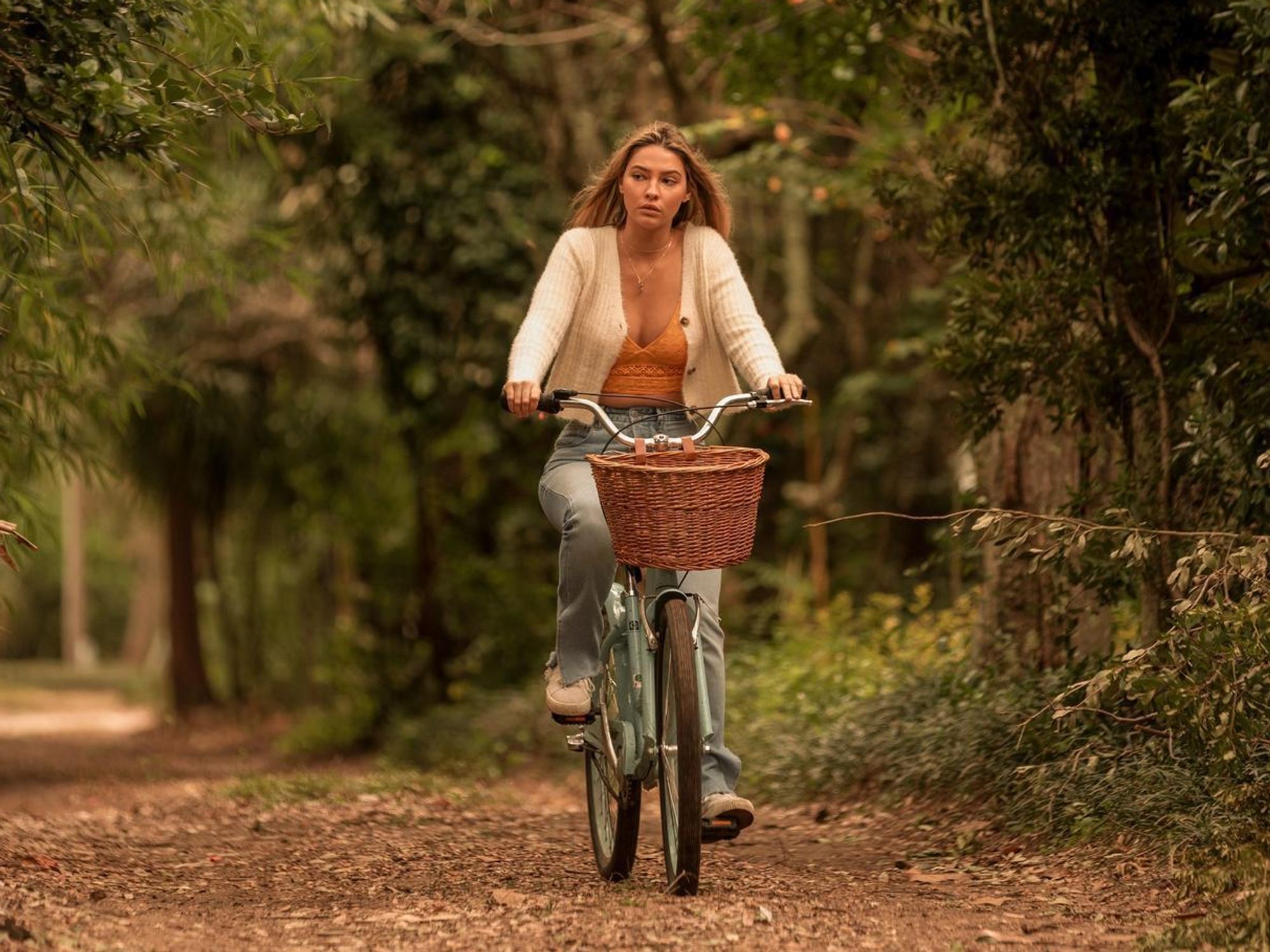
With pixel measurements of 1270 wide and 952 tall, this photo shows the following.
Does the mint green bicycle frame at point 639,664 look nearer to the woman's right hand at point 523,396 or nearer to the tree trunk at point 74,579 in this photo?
the woman's right hand at point 523,396

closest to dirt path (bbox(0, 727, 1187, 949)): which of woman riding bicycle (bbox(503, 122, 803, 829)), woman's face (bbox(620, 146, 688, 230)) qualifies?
woman riding bicycle (bbox(503, 122, 803, 829))

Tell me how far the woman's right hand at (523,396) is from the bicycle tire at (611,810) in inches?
37.7

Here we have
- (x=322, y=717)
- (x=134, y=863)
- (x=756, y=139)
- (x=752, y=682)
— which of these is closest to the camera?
(x=134, y=863)

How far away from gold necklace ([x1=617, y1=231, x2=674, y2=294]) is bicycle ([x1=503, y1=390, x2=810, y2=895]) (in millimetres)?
472

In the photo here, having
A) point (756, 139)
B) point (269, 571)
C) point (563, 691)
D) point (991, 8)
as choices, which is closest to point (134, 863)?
point (563, 691)

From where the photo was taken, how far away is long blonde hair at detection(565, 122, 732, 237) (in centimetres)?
537

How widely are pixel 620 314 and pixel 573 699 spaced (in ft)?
4.08

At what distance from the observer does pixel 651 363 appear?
211 inches

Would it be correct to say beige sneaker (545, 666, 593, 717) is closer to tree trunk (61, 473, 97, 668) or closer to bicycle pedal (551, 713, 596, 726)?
bicycle pedal (551, 713, 596, 726)

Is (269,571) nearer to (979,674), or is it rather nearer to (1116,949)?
(979,674)

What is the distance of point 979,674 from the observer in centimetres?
752

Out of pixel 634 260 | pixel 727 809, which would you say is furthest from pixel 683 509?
pixel 634 260

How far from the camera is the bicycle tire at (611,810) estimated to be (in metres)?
5.14

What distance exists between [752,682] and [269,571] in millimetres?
15083
